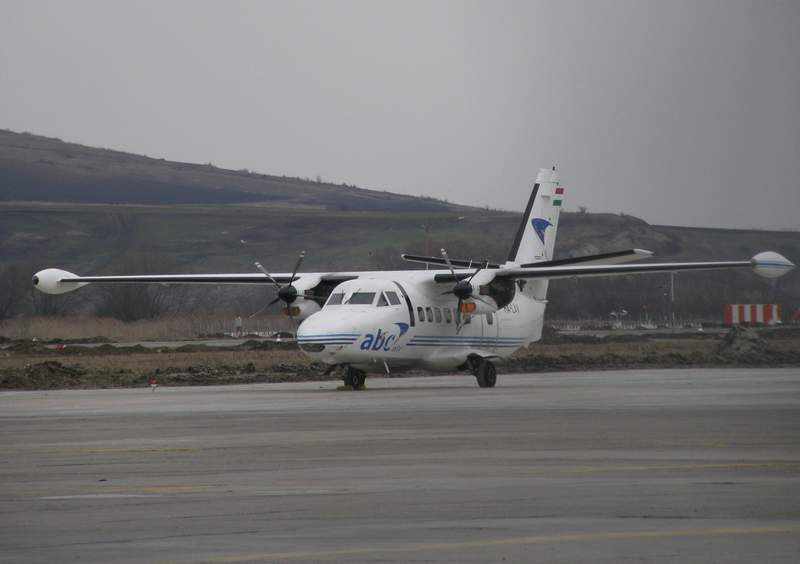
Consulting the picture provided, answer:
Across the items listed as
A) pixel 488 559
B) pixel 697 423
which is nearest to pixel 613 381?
pixel 697 423

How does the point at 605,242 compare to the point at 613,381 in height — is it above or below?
above

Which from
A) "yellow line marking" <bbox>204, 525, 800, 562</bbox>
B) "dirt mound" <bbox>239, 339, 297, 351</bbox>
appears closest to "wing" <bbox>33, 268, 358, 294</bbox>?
"dirt mound" <bbox>239, 339, 297, 351</bbox>

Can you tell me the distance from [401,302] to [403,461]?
18.1m

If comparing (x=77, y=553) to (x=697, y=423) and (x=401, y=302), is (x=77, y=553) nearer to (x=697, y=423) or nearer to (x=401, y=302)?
(x=697, y=423)

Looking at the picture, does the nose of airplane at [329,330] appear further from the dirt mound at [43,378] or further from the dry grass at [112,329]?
the dry grass at [112,329]

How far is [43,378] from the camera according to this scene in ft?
111

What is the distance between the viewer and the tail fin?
37000mm

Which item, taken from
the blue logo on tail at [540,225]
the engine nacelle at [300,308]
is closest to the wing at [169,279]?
the engine nacelle at [300,308]

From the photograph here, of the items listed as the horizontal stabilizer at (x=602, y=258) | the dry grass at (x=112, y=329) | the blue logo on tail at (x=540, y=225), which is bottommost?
the dry grass at (x=112, y=329)

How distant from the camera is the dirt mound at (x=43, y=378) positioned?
105ft

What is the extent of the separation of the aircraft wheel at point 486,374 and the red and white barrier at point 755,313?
41953 millimetres

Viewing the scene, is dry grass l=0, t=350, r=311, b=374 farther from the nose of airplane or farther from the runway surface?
the runway surface

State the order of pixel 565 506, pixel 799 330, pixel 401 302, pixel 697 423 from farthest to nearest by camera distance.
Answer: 1. pixel 799 330
2. pixel 401 302
3. pixel 697 423
4. pixel 565 506

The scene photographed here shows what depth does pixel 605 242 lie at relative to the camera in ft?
362
